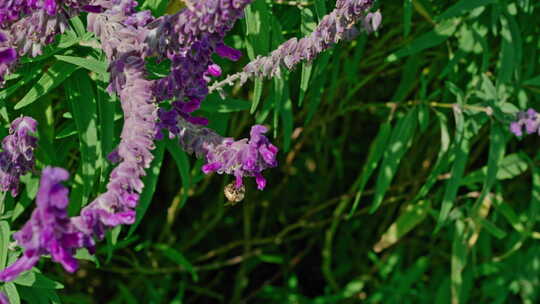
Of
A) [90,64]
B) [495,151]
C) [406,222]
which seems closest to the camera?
[90,64]

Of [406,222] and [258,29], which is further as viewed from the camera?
[406,222]

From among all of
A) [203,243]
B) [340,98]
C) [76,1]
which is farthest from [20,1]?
[203,243]

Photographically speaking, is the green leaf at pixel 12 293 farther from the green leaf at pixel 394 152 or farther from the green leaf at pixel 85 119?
the green leaf at pixel 394 152

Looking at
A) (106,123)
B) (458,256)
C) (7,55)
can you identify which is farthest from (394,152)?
(7,55)

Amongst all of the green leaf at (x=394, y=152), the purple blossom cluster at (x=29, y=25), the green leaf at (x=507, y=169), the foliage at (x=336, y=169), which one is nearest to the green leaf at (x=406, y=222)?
the foliage at (x=336, y=169)

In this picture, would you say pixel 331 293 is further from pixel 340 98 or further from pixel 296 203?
pixel 340 98

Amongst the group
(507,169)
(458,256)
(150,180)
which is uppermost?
(150,180)

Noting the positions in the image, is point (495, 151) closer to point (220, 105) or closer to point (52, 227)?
point (220, 105)
